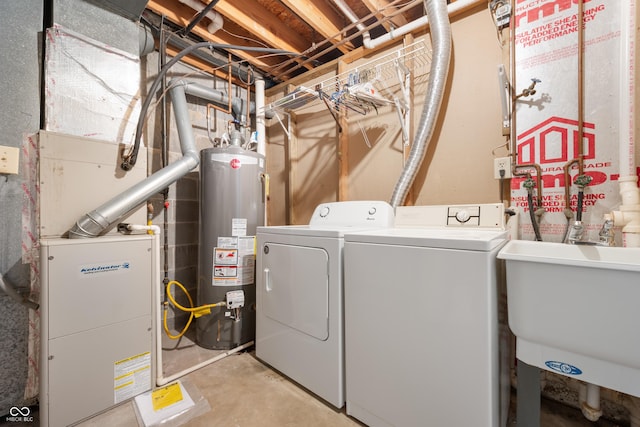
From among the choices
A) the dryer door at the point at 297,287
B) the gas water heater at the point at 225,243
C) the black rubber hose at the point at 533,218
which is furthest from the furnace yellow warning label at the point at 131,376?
the black rubber hose at the point at 533,218

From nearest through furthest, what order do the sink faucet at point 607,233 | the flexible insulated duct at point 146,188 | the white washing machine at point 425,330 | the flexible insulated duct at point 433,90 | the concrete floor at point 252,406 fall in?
1. the white washing machine at point 425,330
2. the sink faucet at point 607,233
3. the concrete floor at point 252,406
4. the flexible insulated duct at point 146,188
5. the flexible insulated duct at point 433,90

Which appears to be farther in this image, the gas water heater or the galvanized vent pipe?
the gas water heater

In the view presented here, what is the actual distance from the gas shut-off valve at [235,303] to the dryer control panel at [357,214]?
750mm

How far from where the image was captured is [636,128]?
1238mm

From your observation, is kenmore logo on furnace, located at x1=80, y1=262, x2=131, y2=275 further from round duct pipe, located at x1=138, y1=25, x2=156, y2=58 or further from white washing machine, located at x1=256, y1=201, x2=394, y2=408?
round duct pipe, located at x1=138, y1=25, x2=156, y2=58

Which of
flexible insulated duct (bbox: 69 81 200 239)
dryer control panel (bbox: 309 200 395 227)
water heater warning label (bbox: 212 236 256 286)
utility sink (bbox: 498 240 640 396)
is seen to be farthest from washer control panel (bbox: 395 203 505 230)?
flexible insulated duct (bbox: 69 81 200 239)

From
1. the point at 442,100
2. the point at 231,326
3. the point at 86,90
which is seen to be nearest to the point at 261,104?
the point at 86,90

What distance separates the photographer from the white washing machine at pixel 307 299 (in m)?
1.32

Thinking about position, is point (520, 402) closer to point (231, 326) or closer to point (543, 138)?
point (543, 138)

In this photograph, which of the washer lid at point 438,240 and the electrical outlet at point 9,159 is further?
the electrical outlet at point 9,159

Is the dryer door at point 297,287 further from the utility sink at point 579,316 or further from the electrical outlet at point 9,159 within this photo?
the electrical outlet at point 9,159

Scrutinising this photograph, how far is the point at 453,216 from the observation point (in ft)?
5.27

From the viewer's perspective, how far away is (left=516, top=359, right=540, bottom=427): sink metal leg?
0.96 metres

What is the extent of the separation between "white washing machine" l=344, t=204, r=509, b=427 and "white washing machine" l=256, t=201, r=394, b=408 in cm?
6
